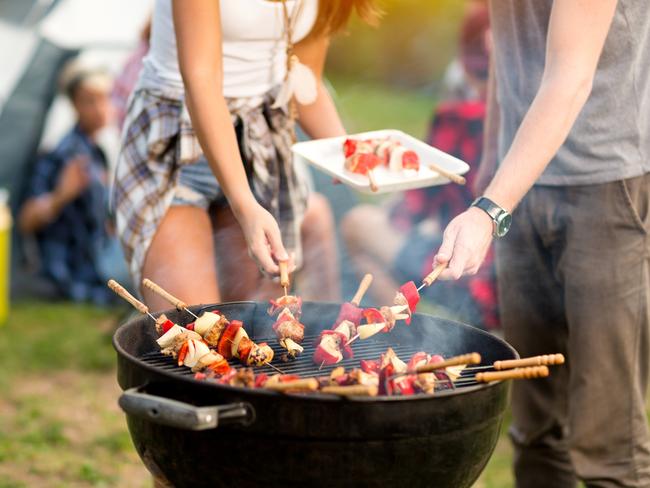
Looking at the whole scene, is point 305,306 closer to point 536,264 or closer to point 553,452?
point 536,264

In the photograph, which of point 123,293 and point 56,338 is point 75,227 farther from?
point 123,293

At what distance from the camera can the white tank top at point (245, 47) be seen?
2.71 metres

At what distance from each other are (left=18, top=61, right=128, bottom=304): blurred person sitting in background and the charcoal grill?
14.0 ft

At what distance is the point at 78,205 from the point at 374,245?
2.20 meters

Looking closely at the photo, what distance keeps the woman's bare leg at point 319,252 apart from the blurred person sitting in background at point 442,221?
842 mm

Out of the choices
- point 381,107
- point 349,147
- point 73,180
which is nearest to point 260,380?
point 349,147

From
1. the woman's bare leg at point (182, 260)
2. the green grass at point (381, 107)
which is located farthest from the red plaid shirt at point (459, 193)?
the green grass at point (381, 107)

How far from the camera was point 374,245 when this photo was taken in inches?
210

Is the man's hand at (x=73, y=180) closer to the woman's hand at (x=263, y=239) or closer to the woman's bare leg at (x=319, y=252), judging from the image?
the woman's bare leg at (x=319, y=252)

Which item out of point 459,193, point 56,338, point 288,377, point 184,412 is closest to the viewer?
point 184,412

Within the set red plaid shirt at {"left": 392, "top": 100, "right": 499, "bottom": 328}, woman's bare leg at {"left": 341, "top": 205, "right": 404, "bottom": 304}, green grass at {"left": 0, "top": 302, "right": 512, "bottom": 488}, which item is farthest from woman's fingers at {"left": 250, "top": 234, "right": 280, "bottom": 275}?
woman's bare leg at {"left": 341, "top": 205, "right": 404, "bottom": 304}

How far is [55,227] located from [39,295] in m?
0.47

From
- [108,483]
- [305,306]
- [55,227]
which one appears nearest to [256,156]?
[305,306]

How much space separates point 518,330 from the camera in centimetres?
302
